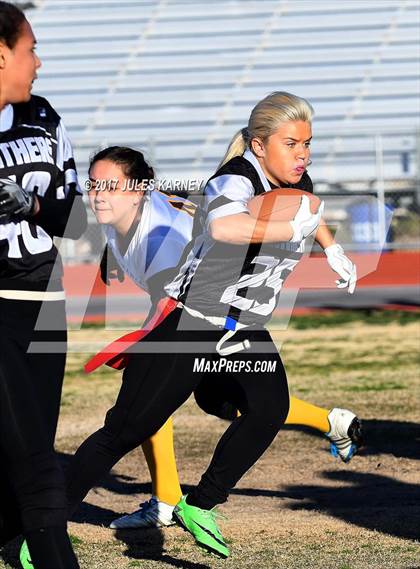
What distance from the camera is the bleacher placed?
21473 mm

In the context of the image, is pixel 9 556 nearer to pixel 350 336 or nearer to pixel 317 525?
pixel 317 525

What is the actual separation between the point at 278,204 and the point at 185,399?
83 cm

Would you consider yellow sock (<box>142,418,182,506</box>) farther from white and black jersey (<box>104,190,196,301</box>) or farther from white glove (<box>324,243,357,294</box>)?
white glove (<box>324,243,357,294</box>)

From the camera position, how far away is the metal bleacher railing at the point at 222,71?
2097 cm

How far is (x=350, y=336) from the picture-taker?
12.0 meters

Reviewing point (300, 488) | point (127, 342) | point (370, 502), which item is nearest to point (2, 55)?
point (127, 342)

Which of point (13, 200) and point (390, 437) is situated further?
point (390, 437)

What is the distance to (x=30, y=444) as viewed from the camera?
124 inches

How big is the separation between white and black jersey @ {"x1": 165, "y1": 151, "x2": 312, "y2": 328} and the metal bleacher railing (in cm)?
1521

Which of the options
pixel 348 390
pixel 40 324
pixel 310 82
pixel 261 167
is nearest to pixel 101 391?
pixel 348 390

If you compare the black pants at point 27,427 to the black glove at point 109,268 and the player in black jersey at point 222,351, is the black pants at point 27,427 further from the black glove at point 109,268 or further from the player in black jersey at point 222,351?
the black glove at point 109,268

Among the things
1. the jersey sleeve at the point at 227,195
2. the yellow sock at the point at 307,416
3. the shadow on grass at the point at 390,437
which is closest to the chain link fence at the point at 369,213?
the shadow on grass at the point at 390,437

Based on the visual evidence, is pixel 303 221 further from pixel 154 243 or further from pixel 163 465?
pixel 163 465

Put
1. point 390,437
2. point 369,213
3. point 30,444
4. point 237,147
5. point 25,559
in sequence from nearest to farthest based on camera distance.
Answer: point 30,444, point 25,559, point 237,147, point 390,437, point 369,213
